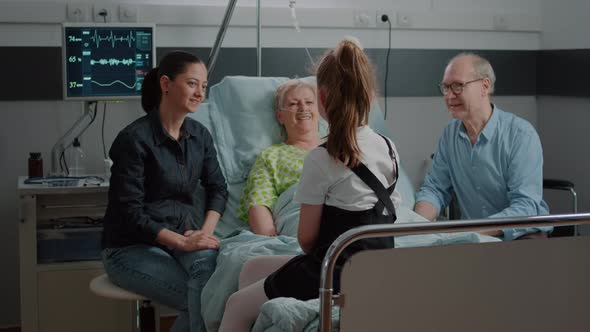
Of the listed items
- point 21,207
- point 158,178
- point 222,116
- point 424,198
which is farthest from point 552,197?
point 21,207

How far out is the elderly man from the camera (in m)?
3.57

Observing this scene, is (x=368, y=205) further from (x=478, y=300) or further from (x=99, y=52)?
(x=99, y=52)

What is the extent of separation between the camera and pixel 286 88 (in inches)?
153

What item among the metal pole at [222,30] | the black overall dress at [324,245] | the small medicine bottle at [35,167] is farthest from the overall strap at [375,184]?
the small medicine bottle at [35,167]

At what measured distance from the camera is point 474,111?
3.64m

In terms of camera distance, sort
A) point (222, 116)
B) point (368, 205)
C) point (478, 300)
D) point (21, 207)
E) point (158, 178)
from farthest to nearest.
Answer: point (222, 116) < point (21, 207) < point (158, 178) < point (368, 205) < point (478, 300)

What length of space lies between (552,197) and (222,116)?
7.50ft

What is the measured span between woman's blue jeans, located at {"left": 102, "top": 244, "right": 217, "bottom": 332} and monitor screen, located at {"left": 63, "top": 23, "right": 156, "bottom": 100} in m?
0.97

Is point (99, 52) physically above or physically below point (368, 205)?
above

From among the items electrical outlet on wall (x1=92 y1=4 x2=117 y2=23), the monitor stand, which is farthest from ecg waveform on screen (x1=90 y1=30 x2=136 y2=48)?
electrical outlet on wall (x1=92 y1=4 x2=117 y2=23)

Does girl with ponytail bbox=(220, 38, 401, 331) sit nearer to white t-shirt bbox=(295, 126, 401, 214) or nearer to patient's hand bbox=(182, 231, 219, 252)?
white t-shirt bbox=(295, 126, 401, 214)

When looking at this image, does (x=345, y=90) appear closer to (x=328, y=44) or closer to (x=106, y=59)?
(x=106, y=59)

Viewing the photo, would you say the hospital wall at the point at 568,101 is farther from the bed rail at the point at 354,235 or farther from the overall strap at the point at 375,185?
the bed rail at the point at 354,235

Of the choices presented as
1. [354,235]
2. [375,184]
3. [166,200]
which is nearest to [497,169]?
[375,184]
